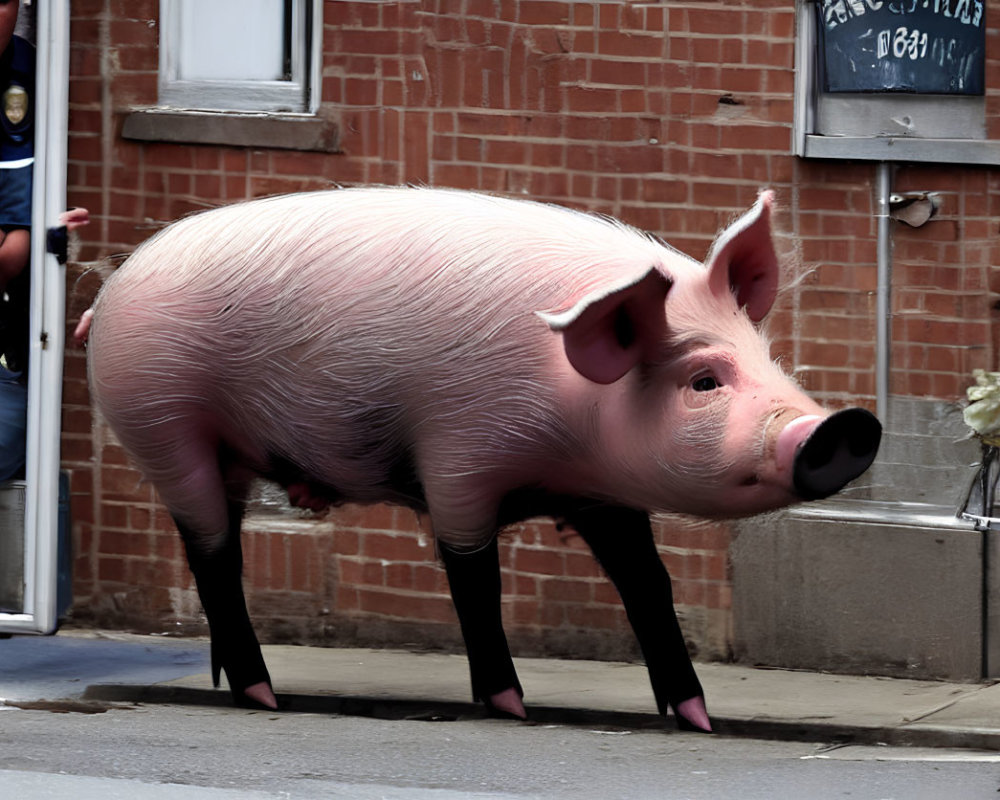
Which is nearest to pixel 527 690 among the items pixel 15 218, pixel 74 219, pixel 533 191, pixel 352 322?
pixel 352 322

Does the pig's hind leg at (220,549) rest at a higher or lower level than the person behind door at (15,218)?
lower

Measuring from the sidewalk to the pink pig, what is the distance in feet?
1.64

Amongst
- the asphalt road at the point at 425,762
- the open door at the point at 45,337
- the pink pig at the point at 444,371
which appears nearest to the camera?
the asphalt road at the point at 425,762

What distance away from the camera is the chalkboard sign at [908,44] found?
8359 millimetres

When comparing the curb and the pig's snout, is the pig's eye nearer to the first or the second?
the pig's snout

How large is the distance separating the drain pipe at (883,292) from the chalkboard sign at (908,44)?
1.16 ft

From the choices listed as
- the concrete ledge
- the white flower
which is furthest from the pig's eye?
the concrete ledge

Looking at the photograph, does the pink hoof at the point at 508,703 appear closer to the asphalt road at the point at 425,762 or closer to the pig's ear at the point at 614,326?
the asphalt road at the point at 425,762

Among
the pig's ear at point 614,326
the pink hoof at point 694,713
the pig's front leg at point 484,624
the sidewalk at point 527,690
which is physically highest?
the pig's ear at point 614,326

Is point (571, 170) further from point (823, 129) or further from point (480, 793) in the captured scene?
point (480, 793)

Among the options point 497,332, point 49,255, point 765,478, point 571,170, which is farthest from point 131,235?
point 765,478

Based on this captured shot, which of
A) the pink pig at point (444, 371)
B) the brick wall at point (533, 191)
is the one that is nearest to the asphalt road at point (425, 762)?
the pink pig at point (444, 371)

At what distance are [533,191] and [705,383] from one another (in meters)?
2.47

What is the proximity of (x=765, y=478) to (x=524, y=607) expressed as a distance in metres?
2.67
